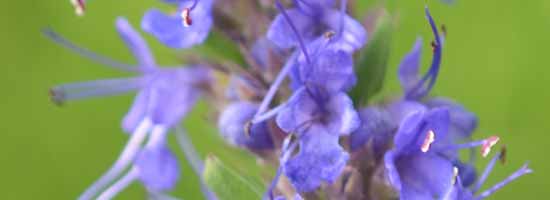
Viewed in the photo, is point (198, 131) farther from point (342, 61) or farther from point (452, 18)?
point (342, 61)

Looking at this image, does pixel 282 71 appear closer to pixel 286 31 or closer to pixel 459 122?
pixel 286 31

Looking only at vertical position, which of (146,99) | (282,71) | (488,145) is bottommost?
(488,145)

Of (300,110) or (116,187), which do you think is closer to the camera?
(300,110)

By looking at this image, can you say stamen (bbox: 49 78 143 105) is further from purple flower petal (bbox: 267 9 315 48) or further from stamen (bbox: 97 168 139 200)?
purple flower petal (bbox: 267 9 315 48)

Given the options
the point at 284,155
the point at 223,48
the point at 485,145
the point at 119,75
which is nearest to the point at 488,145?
the point at 485,145

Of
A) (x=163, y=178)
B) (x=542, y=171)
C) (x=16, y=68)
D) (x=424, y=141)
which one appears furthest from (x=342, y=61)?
(x=16, y=68)

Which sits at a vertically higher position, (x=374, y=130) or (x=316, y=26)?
(x=316, y=26)
